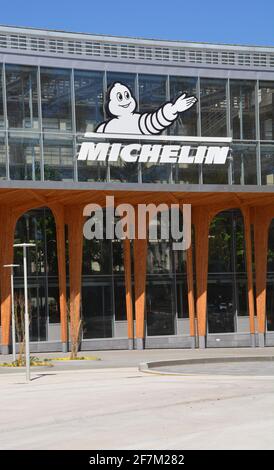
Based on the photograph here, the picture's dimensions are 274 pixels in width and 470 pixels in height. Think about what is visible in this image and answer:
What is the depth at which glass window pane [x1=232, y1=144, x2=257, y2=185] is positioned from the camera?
1668 inches

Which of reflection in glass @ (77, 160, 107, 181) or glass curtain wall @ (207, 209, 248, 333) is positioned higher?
reflection in glass @ (77, 160, 107, 181)

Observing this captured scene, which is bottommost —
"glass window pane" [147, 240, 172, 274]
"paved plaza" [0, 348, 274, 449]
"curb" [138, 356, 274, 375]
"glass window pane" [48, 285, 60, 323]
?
"curb" [138, 356, 274, 375]

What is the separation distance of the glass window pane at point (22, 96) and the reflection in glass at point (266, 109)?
11429mm

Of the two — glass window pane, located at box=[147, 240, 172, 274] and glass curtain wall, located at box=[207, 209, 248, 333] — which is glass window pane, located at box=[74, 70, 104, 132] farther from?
glass curtain wall, located at box=[207, 209, 248, 333]

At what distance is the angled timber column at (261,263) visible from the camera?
4616 cm

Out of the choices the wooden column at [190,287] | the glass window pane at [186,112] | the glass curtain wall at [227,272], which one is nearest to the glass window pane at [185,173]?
the glass window pane at [186,112]

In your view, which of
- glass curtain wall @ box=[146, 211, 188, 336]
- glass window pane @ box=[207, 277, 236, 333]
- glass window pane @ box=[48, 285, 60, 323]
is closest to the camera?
glass window pane @ box=[48, 285, 60, 323]

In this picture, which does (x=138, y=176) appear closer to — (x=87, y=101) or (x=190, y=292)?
(x=87, y=101)

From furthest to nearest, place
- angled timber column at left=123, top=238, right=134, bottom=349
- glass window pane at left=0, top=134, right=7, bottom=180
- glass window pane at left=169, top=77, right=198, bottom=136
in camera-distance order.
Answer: angled timber column at left=123, top=238, right=134, bottom=349
glass window pane at left=169, top=77, right=198, bottom=136
glass window pane at left=0, top=134, right=7, bottom=180

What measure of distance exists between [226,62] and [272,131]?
4.27m

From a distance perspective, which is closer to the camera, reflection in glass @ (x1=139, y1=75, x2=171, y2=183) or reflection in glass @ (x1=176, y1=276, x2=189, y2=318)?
reflection in glass @ (x1=139, y1=75, x2=171, y2=183)

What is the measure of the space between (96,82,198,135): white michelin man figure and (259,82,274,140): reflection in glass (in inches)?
174

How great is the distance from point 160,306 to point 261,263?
5865 mm

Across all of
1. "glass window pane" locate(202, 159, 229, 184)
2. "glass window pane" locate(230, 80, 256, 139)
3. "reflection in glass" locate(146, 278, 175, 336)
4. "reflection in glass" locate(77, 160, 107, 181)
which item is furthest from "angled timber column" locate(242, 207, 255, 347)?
"reflection in glass" locate(77, 160, 107, 181)
